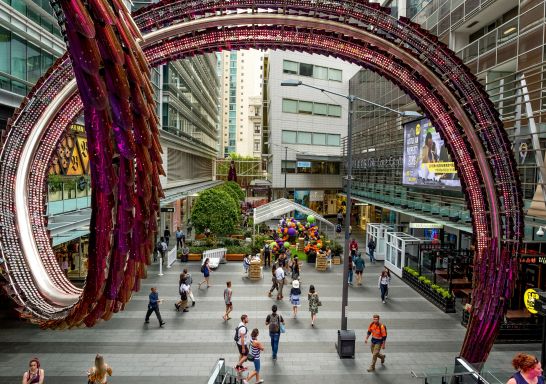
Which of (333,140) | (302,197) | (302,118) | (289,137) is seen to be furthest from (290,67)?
(302,197)

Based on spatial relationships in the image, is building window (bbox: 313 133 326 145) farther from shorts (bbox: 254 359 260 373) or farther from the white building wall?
shorts (bbox: 254 359 260 373)

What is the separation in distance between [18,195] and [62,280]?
2.41m

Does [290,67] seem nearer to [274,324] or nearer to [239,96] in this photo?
[274,324]

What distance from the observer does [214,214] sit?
30.0m

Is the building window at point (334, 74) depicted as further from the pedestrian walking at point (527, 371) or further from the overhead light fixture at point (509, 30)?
the pedestrian walking at point (527, 371)

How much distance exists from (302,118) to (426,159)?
33737 mm

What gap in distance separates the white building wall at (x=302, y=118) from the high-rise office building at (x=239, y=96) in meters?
91.1

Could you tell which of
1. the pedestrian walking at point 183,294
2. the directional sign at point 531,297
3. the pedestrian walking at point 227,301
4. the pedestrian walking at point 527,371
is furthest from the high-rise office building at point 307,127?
the pedestrian walking at point 527,371

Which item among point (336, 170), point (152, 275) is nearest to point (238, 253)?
point (152, 275)

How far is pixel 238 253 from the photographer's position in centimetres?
2875

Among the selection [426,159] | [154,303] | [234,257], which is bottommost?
[234,257]

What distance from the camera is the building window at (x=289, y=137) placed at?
5753 centimetres

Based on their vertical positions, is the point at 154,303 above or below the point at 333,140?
below

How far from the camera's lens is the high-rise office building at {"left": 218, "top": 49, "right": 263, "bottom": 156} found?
153250 mm
